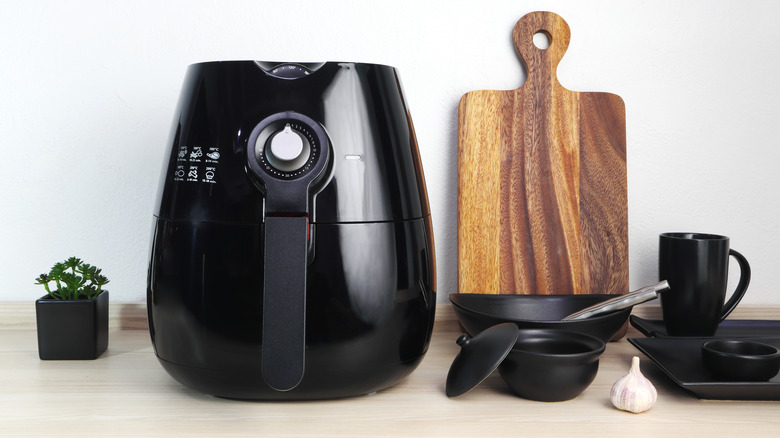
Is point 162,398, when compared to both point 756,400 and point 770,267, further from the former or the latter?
point 770,267

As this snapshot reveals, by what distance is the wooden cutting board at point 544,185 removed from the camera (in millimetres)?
938

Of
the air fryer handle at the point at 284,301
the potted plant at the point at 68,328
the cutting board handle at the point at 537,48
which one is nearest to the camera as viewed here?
the air fryer handle at the point at 284,301

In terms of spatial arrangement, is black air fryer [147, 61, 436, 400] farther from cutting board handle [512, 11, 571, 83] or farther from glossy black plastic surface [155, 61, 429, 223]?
cutting board handle [512, 11, 571, 83]

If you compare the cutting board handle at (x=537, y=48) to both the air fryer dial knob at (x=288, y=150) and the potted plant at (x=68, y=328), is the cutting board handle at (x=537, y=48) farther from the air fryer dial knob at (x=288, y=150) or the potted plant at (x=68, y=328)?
the potted plant at (x=68, y=328)

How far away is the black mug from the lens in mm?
836

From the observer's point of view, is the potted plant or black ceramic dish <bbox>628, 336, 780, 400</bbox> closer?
black ceramic dish <bbox>628, 336, 780, 400</bbox>

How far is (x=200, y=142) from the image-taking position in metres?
0.63

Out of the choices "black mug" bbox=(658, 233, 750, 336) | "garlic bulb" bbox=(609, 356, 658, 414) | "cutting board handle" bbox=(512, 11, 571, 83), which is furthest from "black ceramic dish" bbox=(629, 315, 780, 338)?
"cutting board handle" bbox=(512, 11, 571, 83)

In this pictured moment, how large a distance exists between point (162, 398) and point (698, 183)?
79 centimetres

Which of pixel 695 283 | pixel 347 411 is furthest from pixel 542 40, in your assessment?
pixel 347 411

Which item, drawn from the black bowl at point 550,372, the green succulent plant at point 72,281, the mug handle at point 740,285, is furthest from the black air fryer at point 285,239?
the mug handle at point 740,285

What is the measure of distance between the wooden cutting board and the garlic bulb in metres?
0.31

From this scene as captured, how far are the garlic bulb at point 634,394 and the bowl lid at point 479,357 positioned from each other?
11 centimetres

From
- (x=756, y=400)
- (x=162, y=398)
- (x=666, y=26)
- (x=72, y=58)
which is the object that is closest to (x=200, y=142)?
(x=162, y=398)
